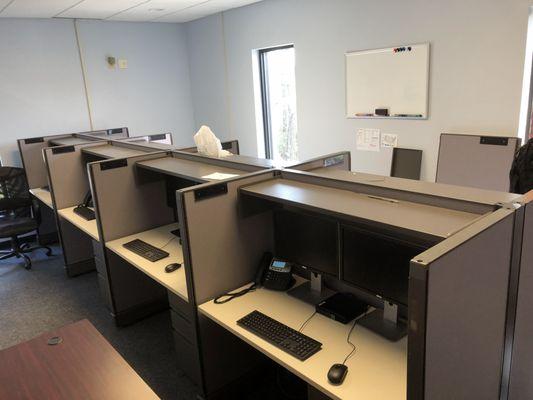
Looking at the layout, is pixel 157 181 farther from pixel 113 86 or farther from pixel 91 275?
pixel 113 86

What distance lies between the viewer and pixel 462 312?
1.21 m

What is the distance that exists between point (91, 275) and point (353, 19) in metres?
3.53

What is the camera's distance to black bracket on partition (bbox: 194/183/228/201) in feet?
6.71

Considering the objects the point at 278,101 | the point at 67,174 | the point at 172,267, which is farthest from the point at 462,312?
the point at 278,101

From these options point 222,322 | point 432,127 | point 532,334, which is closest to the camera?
point 532,334

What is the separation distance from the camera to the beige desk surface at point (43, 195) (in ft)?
13.8

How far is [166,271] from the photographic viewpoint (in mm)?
2492

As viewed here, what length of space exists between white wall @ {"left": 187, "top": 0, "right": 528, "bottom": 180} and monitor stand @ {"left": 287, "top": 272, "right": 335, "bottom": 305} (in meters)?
2.12

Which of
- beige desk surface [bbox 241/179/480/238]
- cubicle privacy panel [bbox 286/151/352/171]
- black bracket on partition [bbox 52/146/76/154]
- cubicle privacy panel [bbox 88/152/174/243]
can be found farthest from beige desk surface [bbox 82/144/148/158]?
beige desk surface [bbox 241/179/480/238]

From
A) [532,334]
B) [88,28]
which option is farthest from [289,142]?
[532,334]

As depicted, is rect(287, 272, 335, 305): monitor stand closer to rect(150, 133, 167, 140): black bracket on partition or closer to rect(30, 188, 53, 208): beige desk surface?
rect(30, 188, 53, 208): beige desk surface

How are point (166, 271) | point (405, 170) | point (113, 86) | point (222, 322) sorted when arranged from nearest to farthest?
point (222, 322) → point (166, 271) → point (405, 170) → point (113, 86)

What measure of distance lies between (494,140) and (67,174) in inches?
143

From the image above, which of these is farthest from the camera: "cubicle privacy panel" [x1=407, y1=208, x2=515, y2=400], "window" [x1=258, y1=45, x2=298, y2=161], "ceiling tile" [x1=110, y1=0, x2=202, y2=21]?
"window" [x1=258, y1=45, x2=298, y2=161]
